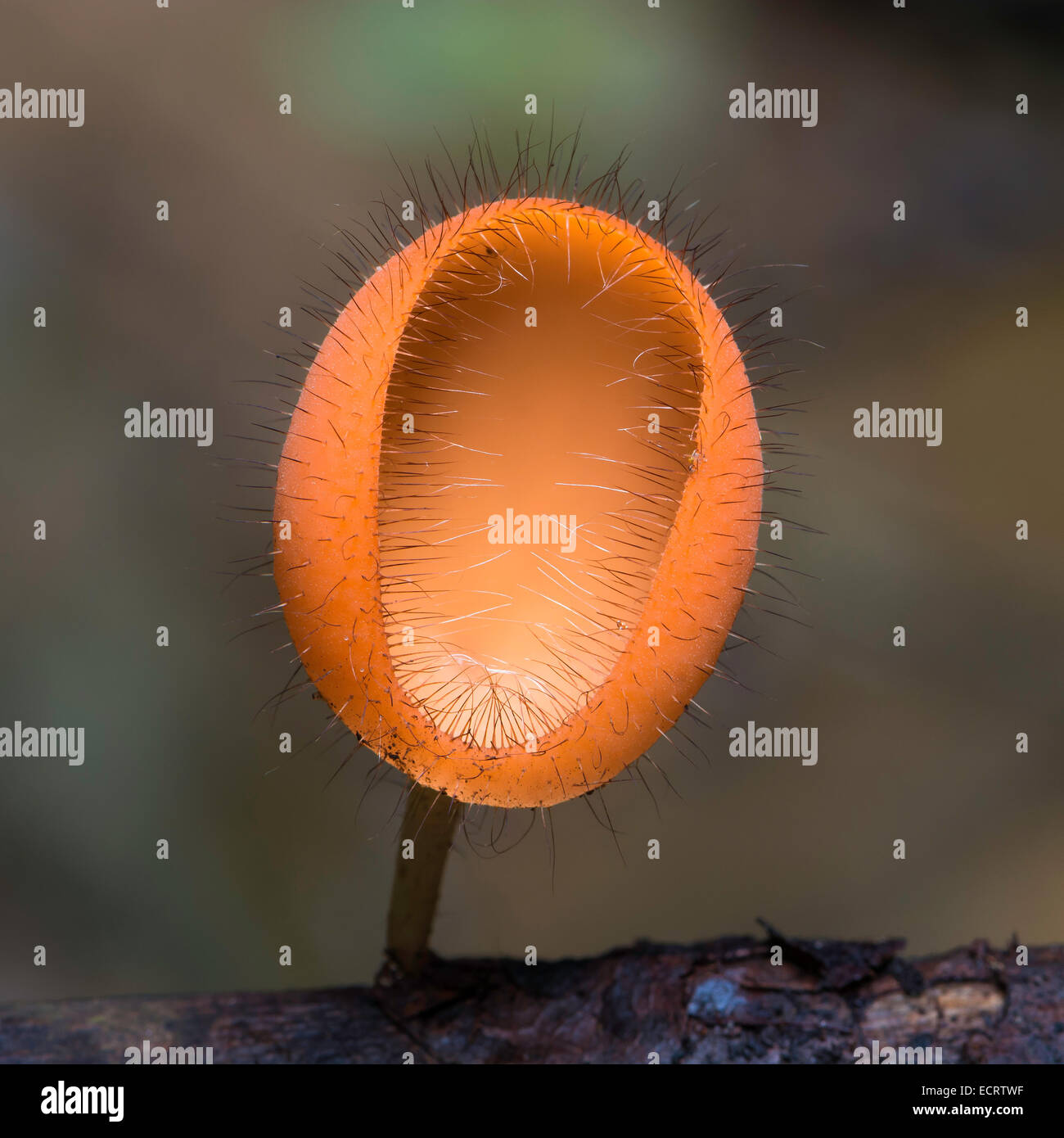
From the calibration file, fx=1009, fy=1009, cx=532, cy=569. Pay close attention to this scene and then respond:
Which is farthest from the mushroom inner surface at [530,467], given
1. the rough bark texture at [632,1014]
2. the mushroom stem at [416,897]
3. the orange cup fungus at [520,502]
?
the rough bark texture at [632,1014]

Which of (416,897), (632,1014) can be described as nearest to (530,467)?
(416,897)

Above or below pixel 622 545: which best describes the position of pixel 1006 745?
below

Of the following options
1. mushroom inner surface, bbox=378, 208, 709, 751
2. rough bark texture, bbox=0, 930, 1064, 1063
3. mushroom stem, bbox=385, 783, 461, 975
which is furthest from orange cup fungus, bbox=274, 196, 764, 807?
rough bark texture, bbox=0, 930, 1064, 1063

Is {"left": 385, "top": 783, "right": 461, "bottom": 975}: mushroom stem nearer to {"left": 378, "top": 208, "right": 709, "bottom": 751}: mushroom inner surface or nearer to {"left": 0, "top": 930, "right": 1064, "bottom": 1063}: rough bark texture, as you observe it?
{"left": 0, "top": 930, "right": 1064, "bottom": 1063}: rough bark texture

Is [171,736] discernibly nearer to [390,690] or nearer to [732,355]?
[390,690]

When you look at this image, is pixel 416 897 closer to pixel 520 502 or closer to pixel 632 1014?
pixel 632 1014

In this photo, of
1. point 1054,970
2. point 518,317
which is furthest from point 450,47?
point 1054,970

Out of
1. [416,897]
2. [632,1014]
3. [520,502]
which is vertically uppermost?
[520,502]
